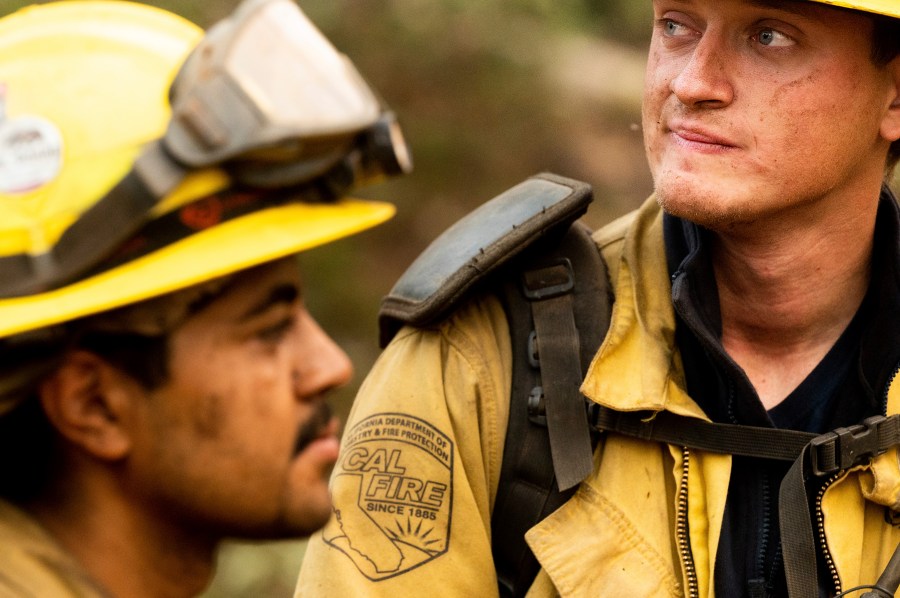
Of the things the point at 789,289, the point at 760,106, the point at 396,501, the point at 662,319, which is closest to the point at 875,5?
the point at 760,106

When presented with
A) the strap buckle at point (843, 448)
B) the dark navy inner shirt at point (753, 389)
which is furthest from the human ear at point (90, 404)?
the strap buckle at point (843, 448)

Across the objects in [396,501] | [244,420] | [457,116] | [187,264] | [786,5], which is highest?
[786,5]

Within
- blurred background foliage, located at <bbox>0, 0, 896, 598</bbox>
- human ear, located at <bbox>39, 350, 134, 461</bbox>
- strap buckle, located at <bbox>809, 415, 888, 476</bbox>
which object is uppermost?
human ear, located at <bbox>39, 350, 134, 461</bbox>

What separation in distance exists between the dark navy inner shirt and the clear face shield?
3.83ft

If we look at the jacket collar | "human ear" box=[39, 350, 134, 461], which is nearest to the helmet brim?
"human ear" box=[39, 350, 134, 461]

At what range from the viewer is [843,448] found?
111 inches

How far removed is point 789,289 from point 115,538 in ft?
5.92

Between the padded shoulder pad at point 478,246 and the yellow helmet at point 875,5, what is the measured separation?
0.69 metres

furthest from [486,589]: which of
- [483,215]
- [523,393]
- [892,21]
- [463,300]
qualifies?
[892,21]

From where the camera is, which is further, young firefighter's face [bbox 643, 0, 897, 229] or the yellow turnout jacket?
young firefighter's face [bbox 643, 0, 897, 229]

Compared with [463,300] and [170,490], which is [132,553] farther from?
[463,300]

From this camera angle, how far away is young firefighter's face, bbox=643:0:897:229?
2.96 m

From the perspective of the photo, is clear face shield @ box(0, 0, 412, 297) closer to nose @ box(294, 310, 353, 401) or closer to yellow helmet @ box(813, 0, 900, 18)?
nose @ box(294, 310, 353, 401)

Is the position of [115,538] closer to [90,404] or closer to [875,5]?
[90,404]
